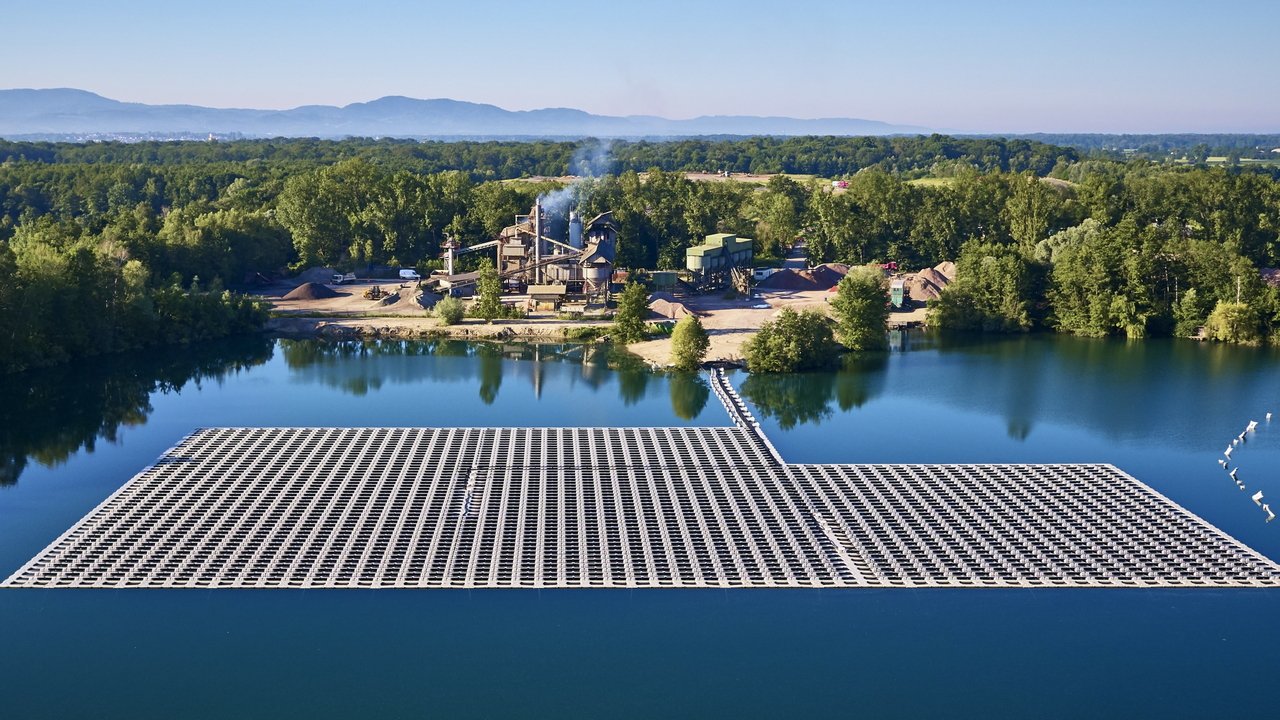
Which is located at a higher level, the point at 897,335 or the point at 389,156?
the point at 389,156

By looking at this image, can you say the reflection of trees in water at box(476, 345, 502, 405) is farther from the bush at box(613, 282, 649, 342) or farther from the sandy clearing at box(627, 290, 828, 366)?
the sandy clearing at box(627, 290, 828, 366)

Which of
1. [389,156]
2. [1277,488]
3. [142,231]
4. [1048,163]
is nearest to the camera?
[1277,488]

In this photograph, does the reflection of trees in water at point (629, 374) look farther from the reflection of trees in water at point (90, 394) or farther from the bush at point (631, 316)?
the reflection of trees in water at point (90, 394)

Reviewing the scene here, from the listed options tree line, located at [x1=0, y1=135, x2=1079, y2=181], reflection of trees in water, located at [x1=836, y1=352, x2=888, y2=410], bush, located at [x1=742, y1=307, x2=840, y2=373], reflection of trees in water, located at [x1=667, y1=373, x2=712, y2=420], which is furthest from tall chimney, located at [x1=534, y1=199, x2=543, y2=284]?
tree line, located at [x1=0, y1=135, x2=1079, y2=181]

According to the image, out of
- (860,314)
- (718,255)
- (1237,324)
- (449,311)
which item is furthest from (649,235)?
(1237,324)

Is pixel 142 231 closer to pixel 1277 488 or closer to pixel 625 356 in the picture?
pixel 625 356

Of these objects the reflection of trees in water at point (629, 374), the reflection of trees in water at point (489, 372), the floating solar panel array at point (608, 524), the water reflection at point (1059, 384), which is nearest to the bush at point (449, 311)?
the reflection of trees in water at point (489, 372)

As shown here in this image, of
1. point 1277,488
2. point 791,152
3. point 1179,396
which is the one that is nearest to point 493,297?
point 1179,396
